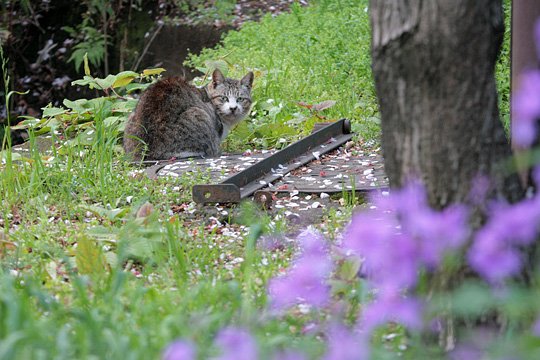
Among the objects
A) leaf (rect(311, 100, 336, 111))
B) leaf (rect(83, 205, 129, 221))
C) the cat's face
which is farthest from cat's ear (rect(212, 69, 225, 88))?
leaf (rect(83, 205, 129, 221))

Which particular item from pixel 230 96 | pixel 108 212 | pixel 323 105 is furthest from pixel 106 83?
pixel 108 212

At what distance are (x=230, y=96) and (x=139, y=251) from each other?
3.47m

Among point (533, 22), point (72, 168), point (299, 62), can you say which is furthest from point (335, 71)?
point (533, 22)

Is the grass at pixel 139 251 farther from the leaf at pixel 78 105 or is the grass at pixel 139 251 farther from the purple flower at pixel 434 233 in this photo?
the purple flower at pixel 434 233

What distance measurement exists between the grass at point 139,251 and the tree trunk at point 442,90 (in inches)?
22.2

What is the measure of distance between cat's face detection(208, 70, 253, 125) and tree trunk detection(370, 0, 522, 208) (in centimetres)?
448

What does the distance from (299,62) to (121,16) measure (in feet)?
16.1

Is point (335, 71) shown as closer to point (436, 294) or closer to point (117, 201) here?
point (117, 201)

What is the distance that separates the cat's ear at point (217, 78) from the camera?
7.09m

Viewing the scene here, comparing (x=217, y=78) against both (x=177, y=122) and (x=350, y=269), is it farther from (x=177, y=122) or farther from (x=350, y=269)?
(x=350, y=269)

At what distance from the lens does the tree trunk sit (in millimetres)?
2473

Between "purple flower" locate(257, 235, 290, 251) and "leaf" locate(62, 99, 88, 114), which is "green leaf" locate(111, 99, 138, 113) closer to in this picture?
"leaf" locate(62, 99, 88, 114)

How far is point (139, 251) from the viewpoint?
3752 millimetres

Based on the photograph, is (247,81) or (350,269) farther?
(247,81)
